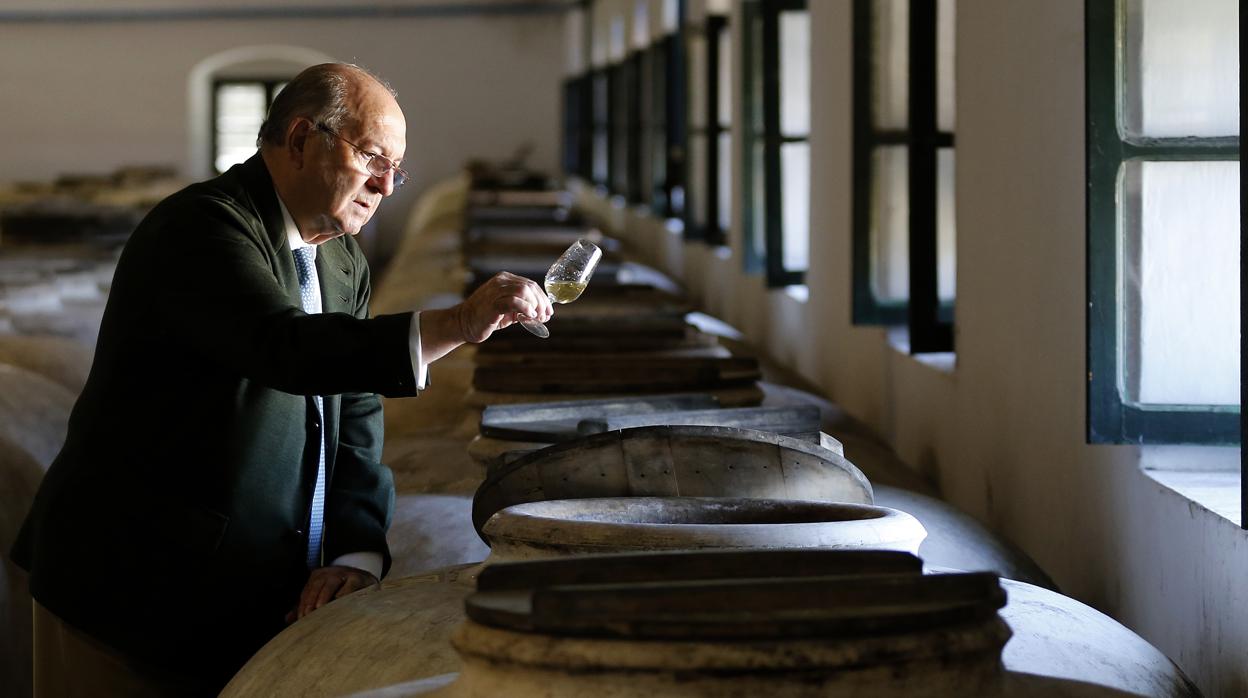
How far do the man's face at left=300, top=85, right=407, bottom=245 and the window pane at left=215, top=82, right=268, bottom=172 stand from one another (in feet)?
75.5

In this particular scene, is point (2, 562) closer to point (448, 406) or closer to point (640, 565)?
point (448, 406)

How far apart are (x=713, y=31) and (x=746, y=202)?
1.79m

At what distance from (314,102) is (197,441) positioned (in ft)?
1.74

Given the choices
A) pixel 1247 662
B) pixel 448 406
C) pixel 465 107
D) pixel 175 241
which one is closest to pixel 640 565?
pixel 175 241

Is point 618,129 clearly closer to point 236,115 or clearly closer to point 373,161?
point 236,115

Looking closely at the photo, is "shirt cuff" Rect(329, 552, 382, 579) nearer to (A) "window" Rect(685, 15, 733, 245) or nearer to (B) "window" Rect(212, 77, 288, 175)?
(A) "window" Rect(685, 15, 733, 245)

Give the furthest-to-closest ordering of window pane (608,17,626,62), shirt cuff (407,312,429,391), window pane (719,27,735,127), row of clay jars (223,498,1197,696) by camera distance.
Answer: window pane (608,17,626,62) → window pane (719,27,735,127) → shirt cuff (407,312,429,391) → row of clay jars (223,498,1197,696)

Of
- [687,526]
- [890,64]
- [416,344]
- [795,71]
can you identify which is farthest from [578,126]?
[687,526]

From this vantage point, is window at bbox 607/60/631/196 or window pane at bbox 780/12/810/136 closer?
window pane at bbox 780/12/810/136

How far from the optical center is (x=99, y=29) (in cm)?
2381

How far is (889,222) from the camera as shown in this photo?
5.62m

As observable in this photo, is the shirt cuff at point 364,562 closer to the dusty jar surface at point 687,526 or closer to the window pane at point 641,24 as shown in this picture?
the dusty jar surface at point 687,526

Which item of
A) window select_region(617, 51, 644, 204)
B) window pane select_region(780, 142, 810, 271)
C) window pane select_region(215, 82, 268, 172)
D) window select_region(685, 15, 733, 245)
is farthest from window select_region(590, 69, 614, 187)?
window pane select_region(780, 142, 810, 271)

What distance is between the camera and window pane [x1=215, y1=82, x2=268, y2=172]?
24.9 m
